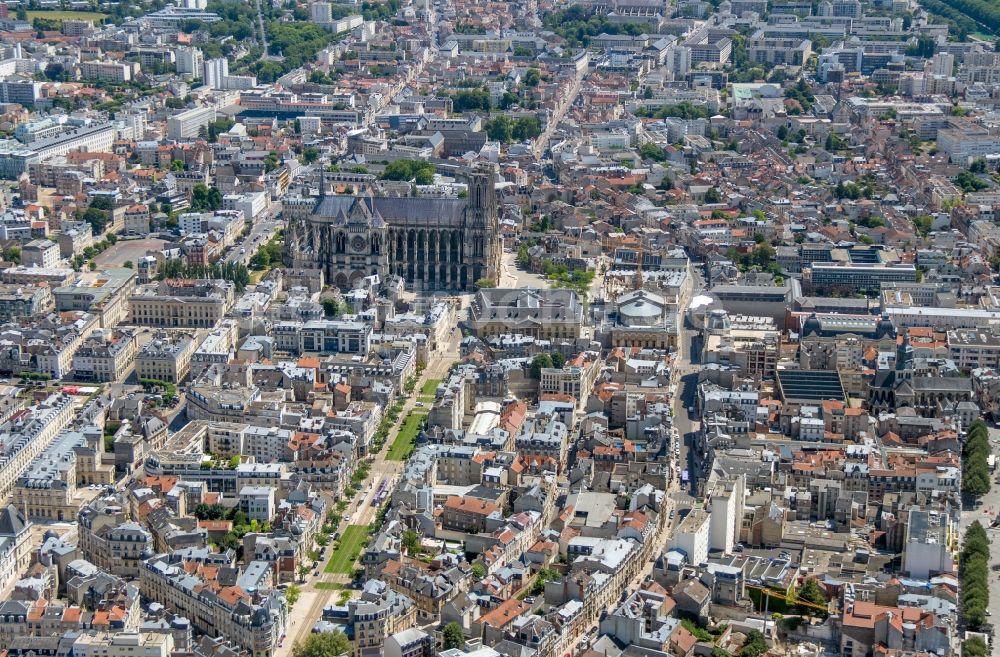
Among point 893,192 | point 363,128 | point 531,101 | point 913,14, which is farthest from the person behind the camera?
point 913,14

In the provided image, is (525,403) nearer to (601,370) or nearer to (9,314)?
(601,370)

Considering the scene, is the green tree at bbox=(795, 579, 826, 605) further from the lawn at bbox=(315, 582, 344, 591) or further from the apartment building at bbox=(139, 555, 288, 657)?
the apartment building at bbox=(139, 555, 288, 657)

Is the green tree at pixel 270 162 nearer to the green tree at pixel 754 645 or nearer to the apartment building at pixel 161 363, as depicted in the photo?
the apartment building at pixel 161 363

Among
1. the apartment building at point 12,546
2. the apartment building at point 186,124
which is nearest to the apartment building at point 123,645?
the apartment building at point 12,546

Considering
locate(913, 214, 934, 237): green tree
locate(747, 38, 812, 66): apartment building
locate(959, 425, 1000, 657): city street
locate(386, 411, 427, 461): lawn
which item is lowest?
locate(959, 425, 1000, 657): city street

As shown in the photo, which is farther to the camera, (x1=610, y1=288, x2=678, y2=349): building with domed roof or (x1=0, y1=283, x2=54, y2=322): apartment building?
(x1=0, y1=283, x2=54, y2=322): apartment building

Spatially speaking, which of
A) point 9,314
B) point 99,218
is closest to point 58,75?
point 99,218

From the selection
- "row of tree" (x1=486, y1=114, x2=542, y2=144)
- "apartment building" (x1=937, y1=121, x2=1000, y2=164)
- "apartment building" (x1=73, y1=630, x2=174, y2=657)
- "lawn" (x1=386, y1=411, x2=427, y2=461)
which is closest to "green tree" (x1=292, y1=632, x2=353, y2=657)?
"apartment building" (x1=73, y1=630, x2=174, y2=657)
